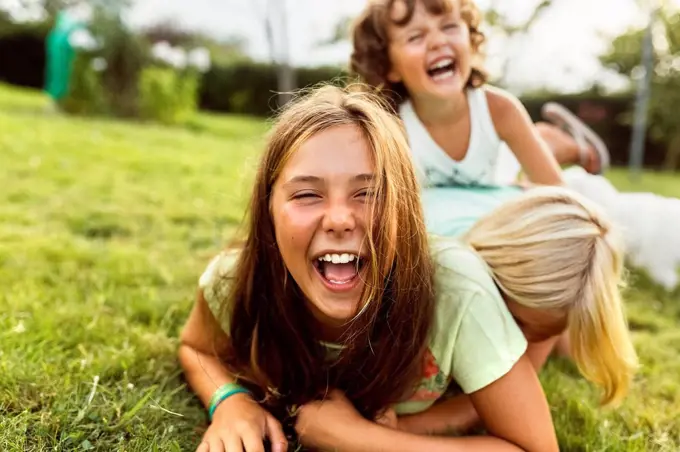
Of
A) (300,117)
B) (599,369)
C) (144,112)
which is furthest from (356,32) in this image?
(144,112)

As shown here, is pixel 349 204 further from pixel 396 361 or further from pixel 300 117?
pixel 396 361

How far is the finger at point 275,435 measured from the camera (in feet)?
5.69

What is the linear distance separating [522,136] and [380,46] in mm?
683

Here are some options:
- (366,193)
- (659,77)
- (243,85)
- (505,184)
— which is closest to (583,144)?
(505,184)

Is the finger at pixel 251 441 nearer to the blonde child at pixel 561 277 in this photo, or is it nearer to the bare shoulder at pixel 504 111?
the blonde child at pixel 561 277

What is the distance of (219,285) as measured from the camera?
80.4 inches

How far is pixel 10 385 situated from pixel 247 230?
0.76m

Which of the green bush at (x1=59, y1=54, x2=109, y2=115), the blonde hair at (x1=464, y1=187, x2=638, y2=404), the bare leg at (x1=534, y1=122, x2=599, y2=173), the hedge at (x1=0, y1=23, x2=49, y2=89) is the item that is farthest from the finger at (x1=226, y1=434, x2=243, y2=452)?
the hedge at (x1=0, y1=23, x2=49, y2=89)

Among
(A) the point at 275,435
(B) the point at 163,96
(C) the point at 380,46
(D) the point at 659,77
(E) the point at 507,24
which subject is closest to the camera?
(A) the point at 275,435

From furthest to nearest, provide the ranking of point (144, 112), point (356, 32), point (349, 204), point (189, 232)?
point (144, 112) → point (189, 232) → point (356, 32) → point (349, 204)

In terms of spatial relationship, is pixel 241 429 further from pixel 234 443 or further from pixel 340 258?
pixel 340 258

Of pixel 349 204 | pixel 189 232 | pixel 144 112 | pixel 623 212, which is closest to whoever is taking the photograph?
pixel 349 204

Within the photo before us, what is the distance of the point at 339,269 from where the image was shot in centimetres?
167

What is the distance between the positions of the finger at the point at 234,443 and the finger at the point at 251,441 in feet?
0.04
